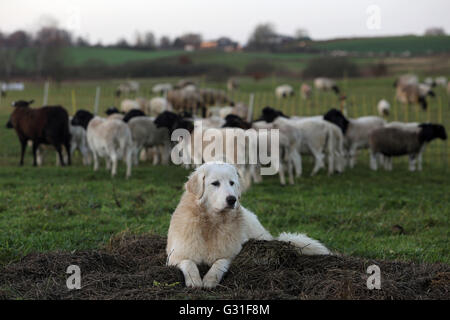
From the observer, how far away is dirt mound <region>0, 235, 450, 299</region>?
15.5 feet

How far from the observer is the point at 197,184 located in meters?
5.55

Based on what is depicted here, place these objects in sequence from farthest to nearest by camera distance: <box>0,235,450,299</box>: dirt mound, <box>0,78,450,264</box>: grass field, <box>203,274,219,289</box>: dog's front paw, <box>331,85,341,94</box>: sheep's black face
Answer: <box>331,85,341,94</box>: sheep's black face, <box>0,78,450,264</box>: grass field, <box>203,274,219,289</box>: dog's front paw, <box>0,235,450,299</box>: dirt mound

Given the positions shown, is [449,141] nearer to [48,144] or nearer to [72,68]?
[48,144]

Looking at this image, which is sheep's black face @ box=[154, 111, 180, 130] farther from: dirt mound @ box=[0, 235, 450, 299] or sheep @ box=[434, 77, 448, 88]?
sheep @ box=[434, 77, 448, 88]

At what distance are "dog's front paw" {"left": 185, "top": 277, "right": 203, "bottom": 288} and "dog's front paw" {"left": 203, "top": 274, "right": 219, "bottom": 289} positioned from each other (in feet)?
0.15

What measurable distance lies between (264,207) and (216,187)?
437cm

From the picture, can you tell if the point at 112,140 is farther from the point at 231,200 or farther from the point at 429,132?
the point at 429,132

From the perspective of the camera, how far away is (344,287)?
15.6ft

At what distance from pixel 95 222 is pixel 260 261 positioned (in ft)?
12.3

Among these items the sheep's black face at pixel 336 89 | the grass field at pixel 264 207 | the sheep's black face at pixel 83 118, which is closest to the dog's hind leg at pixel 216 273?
the grass field at pixel 264 207

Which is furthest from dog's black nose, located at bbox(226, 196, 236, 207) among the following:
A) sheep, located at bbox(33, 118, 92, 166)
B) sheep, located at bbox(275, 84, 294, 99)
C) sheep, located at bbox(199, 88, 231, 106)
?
sheep, located at bbox(275, 84, 294, 99)

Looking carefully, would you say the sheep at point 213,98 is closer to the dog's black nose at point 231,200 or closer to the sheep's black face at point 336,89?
the sheep's black face at point 336,89

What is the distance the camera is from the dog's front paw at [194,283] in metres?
5.03

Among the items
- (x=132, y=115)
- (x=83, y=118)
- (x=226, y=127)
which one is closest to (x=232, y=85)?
(x=132, y=115)
